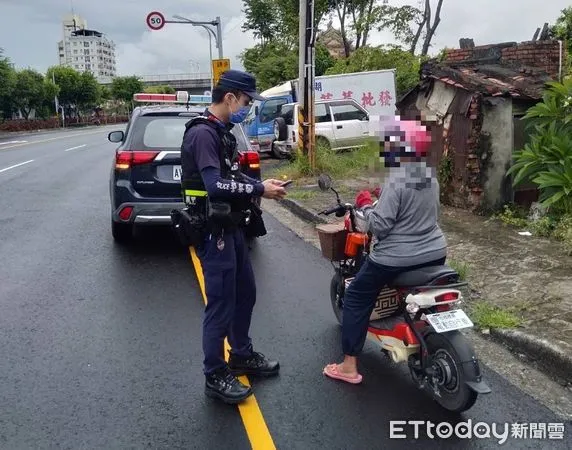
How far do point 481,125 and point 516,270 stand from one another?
274 centimetres

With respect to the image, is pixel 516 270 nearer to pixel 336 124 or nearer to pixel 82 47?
pixel 336 124

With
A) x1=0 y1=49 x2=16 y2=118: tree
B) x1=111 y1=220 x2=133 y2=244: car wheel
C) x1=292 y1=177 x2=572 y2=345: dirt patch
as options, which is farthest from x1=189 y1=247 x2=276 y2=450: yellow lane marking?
x1=0 y1=49 x2=16 y2=118: tree

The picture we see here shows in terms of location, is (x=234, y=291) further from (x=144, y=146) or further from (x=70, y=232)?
(x=70, y=232)

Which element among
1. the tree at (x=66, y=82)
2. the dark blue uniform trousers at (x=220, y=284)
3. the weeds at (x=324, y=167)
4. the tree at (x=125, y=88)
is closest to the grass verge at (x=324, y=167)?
the weeds at (x=324, y=167)

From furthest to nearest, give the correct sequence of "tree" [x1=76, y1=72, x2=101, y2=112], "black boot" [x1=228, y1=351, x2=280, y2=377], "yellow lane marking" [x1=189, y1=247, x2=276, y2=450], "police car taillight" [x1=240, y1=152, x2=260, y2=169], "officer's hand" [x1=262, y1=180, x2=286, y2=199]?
"tree" [x1=76, y1=72, x2=101, y2=112], "police car taillight" [x1=240, y1=152, x2=260, y2=169], "black boot" [x1=228, y1=351, x2=280, y2=377], "officer's hand" [x1=262, y1=180, x2=286, y2=199], "yellow lane marking" [x1=189, y1=247, x2=276, y2=450]

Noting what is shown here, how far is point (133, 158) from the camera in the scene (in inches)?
264

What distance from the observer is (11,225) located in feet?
28.7

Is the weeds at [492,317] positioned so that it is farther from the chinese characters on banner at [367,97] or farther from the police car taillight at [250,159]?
the chinese characters on banner at [367,97]

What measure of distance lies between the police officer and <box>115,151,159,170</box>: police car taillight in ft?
10.9

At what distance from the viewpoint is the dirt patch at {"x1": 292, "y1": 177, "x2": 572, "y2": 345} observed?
14.6 ft

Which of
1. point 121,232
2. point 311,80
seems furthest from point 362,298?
point 311,80

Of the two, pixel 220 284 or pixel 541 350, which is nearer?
pixel 220 284

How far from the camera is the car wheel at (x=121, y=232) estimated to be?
24.7ft

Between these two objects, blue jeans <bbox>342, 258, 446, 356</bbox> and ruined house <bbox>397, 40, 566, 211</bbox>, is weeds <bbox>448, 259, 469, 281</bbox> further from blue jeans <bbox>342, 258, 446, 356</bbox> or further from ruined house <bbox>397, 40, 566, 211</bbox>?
ruined house <bbox>397, 40, 566, 211</bbox>
